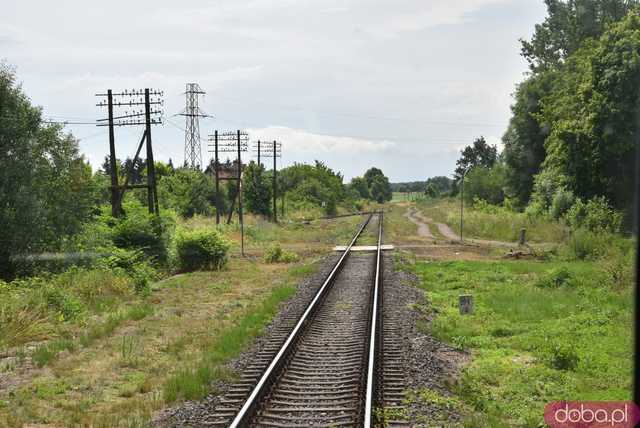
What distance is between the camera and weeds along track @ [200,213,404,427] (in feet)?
26.6

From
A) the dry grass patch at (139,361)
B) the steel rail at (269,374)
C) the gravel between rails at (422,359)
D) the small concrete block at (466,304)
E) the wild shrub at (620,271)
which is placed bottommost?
the dry grass patch at (139,361)

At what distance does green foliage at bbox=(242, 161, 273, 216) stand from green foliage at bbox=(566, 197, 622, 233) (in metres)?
35.8

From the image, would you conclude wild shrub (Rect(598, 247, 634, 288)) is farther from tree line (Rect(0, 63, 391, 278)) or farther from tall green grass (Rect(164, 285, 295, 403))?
tree line (Rect(0, 63, 391, 278))

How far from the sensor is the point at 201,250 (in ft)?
86.4

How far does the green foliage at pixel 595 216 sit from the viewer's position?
100 feet

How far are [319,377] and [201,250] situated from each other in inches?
675

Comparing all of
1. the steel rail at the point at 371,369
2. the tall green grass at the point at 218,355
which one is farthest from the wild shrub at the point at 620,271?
the tall green grass at the point at 218,355

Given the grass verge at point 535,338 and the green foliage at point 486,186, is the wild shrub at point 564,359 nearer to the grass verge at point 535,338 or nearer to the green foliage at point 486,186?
the grass verge at point 535,338

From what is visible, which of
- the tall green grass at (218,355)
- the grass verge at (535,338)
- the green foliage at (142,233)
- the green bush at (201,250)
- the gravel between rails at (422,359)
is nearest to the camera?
the gravel between rails at (422,359)

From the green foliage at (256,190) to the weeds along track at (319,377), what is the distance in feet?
160

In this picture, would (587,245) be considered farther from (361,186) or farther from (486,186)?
(361,186)

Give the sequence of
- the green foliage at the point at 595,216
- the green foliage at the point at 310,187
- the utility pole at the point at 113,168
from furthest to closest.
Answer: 1. the green foliage at the point at 310,187
2. the green foliage at the point at 595,216
3. the utility pole at the point at 113,168

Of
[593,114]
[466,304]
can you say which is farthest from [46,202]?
[593,114]

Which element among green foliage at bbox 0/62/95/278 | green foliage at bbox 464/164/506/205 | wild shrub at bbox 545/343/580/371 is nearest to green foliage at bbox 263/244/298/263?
green foliage at bbox 0/62/95/278
